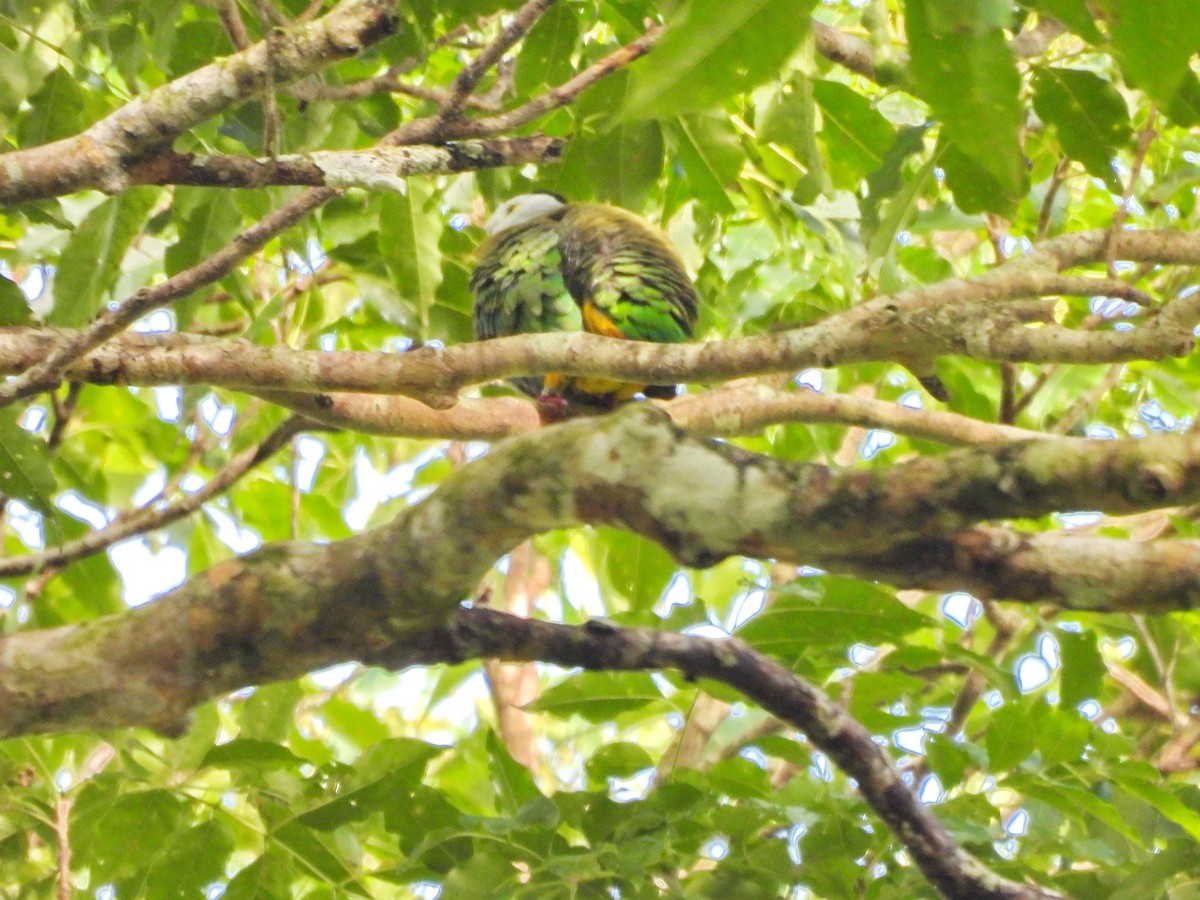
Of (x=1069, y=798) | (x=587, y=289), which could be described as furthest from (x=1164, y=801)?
(x=587, y=289)

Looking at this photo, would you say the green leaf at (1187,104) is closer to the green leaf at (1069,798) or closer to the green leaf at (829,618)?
the green leaf at (829,618)

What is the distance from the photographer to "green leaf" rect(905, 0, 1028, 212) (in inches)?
45.3

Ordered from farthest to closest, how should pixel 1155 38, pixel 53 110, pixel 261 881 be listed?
pixel 53 110 < pixel 261 881 < pixel 1155 38

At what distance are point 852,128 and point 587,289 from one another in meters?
0.86

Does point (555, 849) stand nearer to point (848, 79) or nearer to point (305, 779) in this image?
point (305, 779)

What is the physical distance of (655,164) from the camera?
2.23 m

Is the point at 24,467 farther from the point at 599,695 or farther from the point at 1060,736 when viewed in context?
the point at 1060,736

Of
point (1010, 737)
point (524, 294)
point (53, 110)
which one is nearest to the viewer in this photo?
point (1010, 737)

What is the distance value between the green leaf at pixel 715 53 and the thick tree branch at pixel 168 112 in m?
0.49

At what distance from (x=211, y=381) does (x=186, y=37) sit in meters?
0.79

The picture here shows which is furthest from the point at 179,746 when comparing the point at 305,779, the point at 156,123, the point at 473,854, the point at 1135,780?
the point at 1135,780

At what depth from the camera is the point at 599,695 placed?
187 cm

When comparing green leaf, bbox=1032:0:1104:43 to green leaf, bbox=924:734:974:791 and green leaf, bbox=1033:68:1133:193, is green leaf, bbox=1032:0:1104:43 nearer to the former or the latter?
green leaf, bbox=1033:68:1133:193

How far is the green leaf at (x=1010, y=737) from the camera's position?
5.47ft
